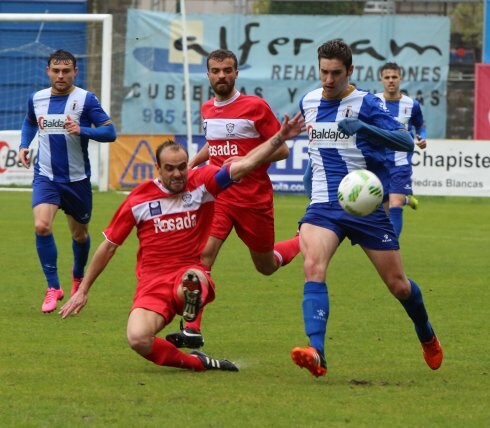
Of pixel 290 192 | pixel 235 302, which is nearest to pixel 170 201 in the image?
pixel 235 302

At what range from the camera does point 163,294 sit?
7695 millimetres

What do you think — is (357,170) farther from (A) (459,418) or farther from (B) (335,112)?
(A) (459,418)

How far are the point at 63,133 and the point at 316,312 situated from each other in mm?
4399

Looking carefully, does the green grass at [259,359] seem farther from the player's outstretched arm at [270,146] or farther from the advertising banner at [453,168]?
the advertising banner at [453,168]

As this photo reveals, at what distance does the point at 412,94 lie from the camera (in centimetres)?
2958

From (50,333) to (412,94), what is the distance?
2128 centimetres

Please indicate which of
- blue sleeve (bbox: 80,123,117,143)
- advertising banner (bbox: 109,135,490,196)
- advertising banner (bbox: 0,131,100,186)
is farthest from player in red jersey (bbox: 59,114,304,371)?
advertising banner (bbox: 0,131,100,186)

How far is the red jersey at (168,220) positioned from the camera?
25.4 feet

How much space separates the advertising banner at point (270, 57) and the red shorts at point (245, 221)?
20129 millimetres

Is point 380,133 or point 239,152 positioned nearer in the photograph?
point 380,133

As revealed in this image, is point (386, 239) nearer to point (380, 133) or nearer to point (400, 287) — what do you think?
point (400, 287)

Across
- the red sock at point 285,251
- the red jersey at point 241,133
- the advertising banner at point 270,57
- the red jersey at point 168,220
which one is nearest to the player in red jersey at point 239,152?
the red jersey at point 241,133

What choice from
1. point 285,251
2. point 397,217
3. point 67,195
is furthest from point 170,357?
point 397,217

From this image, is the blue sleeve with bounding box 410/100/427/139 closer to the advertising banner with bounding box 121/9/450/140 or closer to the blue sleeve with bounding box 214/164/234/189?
the blue sleeve with bounding box 214/164/234/189
